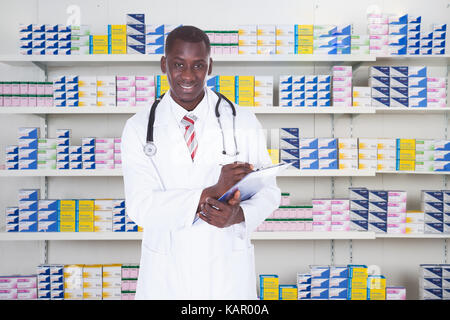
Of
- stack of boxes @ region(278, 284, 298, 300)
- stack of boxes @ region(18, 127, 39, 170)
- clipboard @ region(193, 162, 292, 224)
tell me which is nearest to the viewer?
clipboard @ region(193, 162, 292, 224)

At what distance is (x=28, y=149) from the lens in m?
2.61

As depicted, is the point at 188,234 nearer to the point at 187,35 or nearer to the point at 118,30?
the point at 187,35

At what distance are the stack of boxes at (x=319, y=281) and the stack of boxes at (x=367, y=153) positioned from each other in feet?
2.37

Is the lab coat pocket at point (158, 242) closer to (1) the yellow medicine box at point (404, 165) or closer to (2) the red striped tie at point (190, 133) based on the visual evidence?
(2) the red striped tie at point (190, 133)

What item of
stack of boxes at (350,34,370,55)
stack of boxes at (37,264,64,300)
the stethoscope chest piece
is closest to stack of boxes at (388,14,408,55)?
stack of boxes at (350,34,370,55)

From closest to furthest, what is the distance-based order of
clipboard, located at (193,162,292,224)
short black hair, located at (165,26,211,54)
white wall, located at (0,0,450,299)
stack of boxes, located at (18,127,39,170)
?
1. clipboard, located at (193,162,292,224)
2. short black hair, located at (165,26,211,54)
3. stack of boxes, located at (18,127,39,170)
4. white wall, located at (0,0,450,299)

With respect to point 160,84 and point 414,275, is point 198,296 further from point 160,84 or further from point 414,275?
point 414,275

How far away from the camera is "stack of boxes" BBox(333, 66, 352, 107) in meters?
2.73

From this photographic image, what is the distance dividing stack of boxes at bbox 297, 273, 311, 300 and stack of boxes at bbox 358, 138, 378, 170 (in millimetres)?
809

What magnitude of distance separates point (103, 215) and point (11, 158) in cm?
68

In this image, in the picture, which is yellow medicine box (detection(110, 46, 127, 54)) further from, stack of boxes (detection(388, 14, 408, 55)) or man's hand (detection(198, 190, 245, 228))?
man's hand (detection(198, 190, 245, 228))

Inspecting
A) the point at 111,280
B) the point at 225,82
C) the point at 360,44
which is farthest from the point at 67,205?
the point at 360,44

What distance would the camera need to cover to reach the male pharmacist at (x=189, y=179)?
46.1 inches

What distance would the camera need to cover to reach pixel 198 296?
1.22 m
